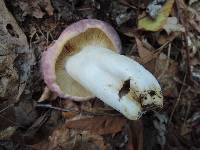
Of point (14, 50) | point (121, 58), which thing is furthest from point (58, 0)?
point (121, 58)

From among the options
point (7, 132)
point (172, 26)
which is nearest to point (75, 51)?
point (7, 132)

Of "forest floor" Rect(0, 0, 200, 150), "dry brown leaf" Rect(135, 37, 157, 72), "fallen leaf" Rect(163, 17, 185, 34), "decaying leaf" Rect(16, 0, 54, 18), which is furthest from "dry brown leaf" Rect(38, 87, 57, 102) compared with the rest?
"fallen leaf" Rect(163, 17, 185, 34)

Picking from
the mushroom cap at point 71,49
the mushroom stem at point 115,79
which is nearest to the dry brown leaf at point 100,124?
the mushroom cap at point 71,49

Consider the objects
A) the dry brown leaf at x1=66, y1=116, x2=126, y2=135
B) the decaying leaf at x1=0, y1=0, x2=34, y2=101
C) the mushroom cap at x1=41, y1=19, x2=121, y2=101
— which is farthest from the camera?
the dry brown leaf at x1=66, y1=116, x2=126, y2=135

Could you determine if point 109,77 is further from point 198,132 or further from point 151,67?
point 198,132

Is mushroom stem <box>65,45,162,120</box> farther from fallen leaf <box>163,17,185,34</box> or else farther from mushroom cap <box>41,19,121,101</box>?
fallen leaf <box>163,17,185,34</box>

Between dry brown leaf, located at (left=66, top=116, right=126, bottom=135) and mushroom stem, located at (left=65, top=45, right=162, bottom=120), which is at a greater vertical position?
mushroom stem, located at (left=65, top=45, right=162, bottom=120)

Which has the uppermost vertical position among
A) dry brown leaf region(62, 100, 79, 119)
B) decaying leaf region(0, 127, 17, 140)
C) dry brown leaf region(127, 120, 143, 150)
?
dry brown leaf region(62, 100, 79, 119)
